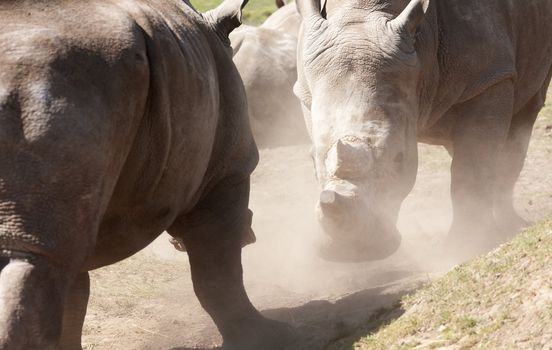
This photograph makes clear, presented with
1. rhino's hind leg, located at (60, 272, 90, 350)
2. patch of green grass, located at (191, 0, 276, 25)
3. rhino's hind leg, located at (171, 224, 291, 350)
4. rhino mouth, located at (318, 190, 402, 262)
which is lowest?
patch of green grass, located at (191, 0, 276, 25)

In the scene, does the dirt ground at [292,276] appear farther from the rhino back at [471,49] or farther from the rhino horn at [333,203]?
the rhino back at [471,49]

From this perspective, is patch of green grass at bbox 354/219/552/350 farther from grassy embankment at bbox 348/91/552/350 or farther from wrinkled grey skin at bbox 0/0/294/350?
wrinkled grey skin at bbox 0/0/294/350

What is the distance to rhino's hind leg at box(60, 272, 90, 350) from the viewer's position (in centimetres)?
554

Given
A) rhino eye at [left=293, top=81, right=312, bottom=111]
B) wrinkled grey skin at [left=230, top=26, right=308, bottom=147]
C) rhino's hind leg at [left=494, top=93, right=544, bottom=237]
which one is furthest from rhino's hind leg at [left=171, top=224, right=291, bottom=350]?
wrinkled grey skin at [left=230, top=26, right=308, bottom=147]

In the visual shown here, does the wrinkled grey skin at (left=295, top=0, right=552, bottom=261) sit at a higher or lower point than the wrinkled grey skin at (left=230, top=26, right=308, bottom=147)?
higher

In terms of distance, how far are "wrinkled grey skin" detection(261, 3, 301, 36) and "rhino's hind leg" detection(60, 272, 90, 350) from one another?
Result: 27.9 feet

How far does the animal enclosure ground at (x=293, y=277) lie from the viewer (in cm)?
625

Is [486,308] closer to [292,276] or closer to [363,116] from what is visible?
[363,116]

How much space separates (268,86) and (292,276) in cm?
524

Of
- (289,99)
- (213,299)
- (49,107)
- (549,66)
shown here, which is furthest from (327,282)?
(289,99)

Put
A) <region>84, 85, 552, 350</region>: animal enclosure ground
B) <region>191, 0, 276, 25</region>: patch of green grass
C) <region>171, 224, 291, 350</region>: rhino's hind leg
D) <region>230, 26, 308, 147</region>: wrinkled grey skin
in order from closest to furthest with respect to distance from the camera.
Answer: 1. <region>171, 224, 291, 350</region>: rhino's hind leg
2. <region>84, 85, 552, 350</region>: animal enclosure ground
3. <region>230, 26, 308, 147</region>: wrinkled grey skin
4. <region>191, 0, 276, 25</region>: patch of green grass

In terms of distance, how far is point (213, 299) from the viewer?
5801mm

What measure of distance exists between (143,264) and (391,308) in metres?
3.39

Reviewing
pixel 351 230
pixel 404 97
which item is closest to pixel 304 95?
pixel 404 97
